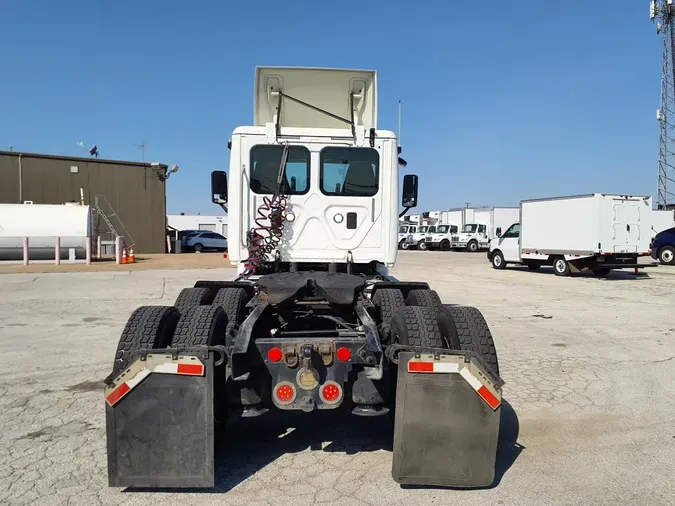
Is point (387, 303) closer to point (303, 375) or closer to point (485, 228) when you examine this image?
point (303, 375)

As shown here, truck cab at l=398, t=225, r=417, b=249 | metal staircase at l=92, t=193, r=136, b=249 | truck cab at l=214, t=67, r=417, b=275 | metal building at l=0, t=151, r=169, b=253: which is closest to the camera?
truck cab at l=214, t=67, r=417, b=275

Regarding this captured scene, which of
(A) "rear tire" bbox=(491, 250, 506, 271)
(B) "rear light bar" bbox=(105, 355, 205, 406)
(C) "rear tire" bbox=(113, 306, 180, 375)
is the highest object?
(C) "rear tire" bbox=(113, 306, 180, 375)

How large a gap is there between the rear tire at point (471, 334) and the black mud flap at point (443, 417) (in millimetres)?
402

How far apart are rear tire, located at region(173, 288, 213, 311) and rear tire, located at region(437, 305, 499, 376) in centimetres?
233

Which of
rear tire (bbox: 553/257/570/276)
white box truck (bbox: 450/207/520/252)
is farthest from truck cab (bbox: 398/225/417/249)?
rear tire (bbox: 553/257/570/276)

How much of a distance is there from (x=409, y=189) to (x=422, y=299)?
1974mm

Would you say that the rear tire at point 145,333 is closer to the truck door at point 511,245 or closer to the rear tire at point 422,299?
the rear tire at point 422,299

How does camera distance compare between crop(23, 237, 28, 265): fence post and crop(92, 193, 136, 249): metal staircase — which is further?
crop(92, 193, 136, 249): metal staircase

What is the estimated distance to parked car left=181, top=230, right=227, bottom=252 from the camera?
118 feet

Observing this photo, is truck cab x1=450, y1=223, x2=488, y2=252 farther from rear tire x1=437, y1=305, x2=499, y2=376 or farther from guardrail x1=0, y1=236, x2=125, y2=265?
rear tire x1=437, y1=305, x2=499, y2=376

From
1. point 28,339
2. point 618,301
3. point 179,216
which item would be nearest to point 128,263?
point 28,339

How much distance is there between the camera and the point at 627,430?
4484 millimetres

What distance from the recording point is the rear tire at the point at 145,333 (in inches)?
135

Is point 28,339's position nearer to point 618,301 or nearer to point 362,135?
point 362,135
